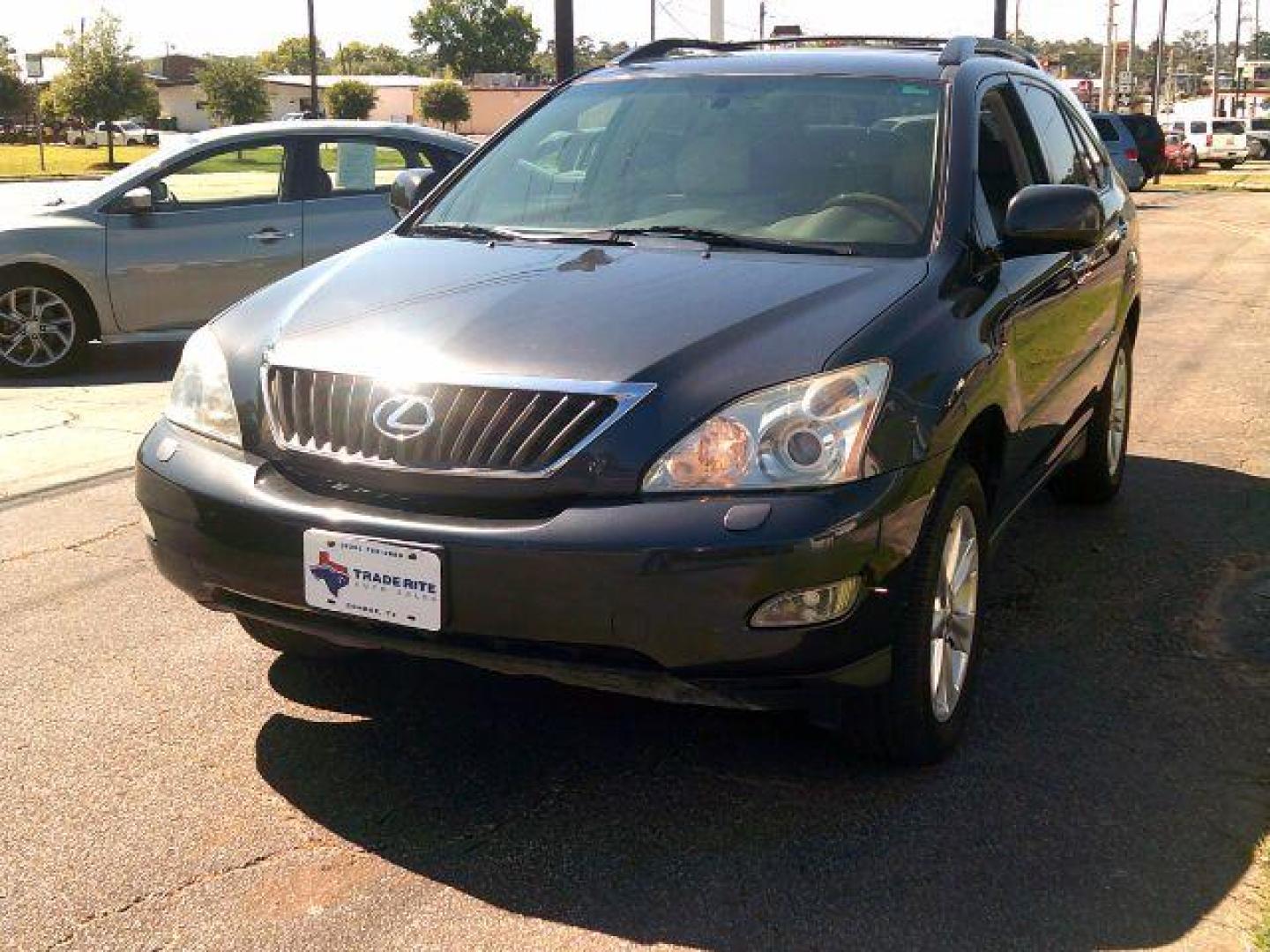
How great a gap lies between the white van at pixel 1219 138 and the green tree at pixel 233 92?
4414 cm

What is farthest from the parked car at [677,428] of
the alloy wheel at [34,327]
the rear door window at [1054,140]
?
the alloy wheel at [34,327]

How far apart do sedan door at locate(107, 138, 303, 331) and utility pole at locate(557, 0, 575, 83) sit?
21.8ft

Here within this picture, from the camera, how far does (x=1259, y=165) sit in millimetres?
61906

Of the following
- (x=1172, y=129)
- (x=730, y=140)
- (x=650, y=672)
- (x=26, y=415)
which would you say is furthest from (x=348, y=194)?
(x=1172, y=129)

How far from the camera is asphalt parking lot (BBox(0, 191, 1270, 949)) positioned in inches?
112

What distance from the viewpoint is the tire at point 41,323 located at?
29.8 ft

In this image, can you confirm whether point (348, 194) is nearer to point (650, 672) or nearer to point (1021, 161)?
point (1021, 161)

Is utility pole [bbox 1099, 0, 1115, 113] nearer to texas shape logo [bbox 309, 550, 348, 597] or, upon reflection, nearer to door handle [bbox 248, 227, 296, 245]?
door handle [bbox 248, 227, 296, 245]

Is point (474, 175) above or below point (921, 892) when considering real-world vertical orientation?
above

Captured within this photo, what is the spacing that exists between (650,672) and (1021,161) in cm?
246

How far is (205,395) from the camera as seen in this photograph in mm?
3543

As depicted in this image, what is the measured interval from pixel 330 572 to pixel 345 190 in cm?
709

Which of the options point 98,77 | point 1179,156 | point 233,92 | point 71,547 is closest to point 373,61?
point 233,92

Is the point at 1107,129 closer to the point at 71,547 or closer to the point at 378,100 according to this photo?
the point at 71,547
